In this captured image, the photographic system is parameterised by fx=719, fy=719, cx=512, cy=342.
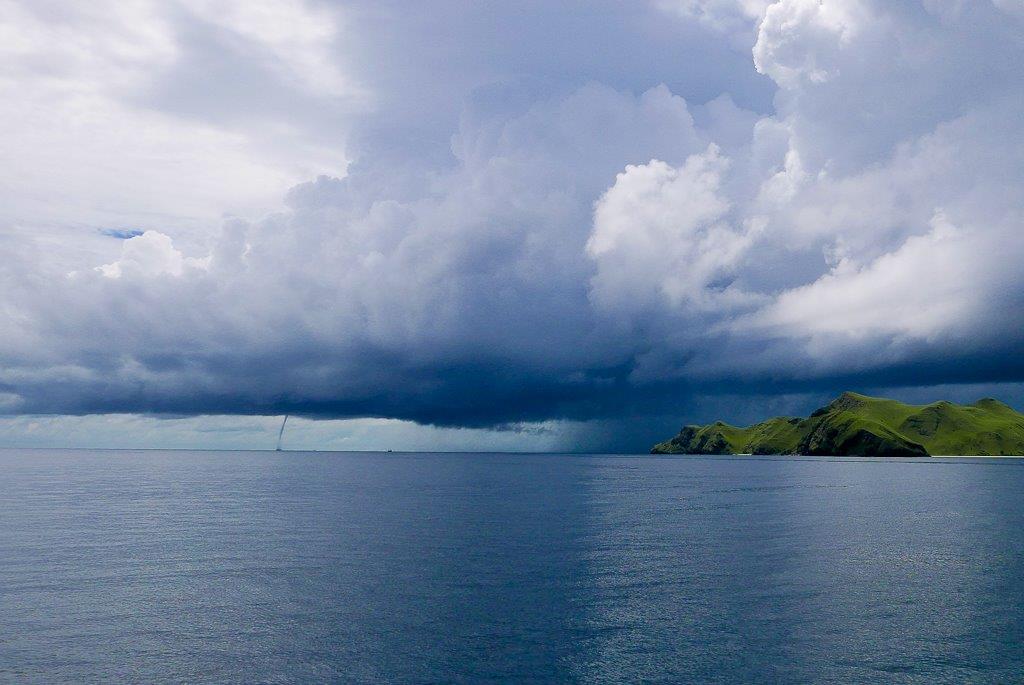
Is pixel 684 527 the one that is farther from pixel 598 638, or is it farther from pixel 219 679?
pixel 219 679

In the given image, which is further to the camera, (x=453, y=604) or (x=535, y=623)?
(x=453, y=604)

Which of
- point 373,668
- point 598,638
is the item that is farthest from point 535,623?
point 373,668

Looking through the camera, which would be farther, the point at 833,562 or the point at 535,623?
the point at 833,562

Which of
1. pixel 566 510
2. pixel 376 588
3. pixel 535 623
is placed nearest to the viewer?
pixel 535 623

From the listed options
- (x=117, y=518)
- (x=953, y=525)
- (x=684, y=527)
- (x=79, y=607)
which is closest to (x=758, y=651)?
(x=79, y=607)

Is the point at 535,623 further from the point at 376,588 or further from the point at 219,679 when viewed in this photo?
the point at 219,679

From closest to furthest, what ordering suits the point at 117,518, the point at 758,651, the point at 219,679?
1. the point at 219,679
2. the point at 758,651
3. the point at 117,518
